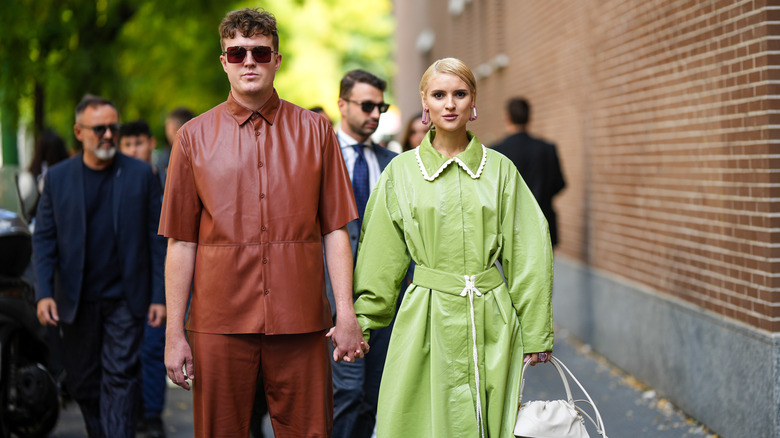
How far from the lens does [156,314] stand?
240 inches

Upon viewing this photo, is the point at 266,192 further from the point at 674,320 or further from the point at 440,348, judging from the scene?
the point at 674,320

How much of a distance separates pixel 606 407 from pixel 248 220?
14.0ft

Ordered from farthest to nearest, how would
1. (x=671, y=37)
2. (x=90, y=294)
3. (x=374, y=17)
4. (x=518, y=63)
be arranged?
(x=374, y=17) → (x=518, y=63) → (x=671, y=37) → (x=90, y=294)

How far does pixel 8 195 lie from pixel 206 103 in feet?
58.3

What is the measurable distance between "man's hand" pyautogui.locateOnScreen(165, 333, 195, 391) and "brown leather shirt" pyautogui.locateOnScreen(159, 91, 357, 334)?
0.27 feet

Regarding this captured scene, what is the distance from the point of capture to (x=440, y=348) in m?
4.27

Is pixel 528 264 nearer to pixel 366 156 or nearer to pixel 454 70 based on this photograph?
pixel 454 70

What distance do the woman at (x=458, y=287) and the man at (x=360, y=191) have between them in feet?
4.06

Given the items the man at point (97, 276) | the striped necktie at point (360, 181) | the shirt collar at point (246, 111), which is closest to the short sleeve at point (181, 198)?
the shirt collar at point (246, 111)

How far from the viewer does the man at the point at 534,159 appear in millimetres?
9258

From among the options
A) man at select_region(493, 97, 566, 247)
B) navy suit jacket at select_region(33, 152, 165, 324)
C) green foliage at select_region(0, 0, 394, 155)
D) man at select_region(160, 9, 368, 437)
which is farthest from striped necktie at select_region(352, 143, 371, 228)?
green foliage at select_region(0, 0, 394, 155)

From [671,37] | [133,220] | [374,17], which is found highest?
[374,17]

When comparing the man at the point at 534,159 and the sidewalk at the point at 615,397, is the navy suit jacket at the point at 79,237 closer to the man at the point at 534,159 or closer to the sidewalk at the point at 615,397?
the sidewalk at the point at 615,397

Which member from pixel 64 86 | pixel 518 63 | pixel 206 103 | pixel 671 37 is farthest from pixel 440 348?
pixel 206 103
